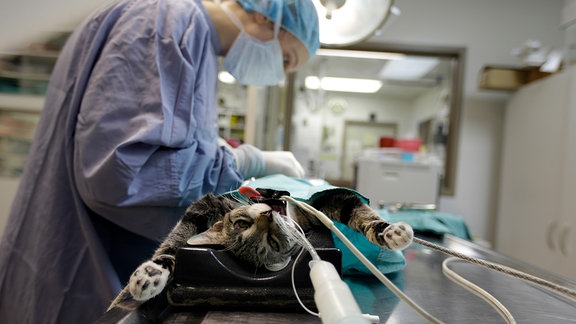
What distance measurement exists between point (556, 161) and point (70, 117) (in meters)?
2.52

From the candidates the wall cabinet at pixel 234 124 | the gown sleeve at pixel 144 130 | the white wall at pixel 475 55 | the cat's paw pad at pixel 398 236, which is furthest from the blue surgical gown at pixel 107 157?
the white wall at pixel 475 55

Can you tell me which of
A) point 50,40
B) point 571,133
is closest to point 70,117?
point 50,40

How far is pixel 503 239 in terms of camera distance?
111 inches

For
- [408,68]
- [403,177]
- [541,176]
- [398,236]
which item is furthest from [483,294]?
[408,68]

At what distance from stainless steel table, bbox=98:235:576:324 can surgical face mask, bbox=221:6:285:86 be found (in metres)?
0.69

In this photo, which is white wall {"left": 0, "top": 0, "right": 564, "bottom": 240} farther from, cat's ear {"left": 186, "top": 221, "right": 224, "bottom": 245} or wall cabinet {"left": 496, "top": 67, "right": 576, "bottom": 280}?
cat's ear {"left": 186, "top": 221, "right": 224, "bottom": 245}

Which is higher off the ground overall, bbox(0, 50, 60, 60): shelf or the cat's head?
bbox(0, 50, 60, 60): shelf

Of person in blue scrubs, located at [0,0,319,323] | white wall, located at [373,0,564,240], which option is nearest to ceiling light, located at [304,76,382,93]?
white wall, located at [373,0,564,240]

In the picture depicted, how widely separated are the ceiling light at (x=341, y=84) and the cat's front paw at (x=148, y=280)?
89.0 inches

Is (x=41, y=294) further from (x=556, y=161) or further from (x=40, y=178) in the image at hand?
(x=556, y=161)

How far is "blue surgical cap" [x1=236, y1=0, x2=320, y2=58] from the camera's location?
0.92 metres

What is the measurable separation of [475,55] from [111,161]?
3.23 m

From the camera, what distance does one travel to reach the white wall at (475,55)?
305 cm

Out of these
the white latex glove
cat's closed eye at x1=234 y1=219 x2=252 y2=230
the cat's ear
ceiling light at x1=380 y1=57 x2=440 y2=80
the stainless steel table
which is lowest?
the stainless steel table
